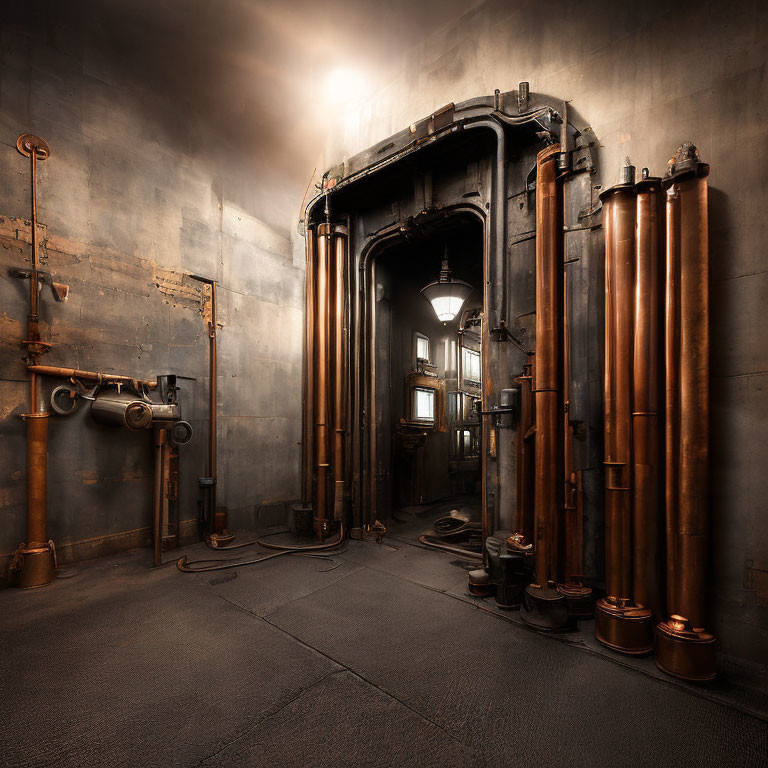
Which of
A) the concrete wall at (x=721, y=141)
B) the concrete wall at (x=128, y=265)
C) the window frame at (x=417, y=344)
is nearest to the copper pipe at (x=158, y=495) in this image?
the concrete wall at (x=128, y=265)

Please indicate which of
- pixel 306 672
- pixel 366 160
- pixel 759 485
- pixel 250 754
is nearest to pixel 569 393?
pixel 759 485

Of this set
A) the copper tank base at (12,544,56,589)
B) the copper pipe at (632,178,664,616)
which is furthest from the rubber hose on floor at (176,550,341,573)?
the copper pipe at (632,178,664,616)

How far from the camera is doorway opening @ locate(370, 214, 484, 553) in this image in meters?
6.01

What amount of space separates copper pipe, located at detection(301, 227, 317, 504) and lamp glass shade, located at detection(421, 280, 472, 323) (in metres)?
1.72

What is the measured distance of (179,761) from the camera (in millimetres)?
1904

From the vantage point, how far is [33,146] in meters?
4.07

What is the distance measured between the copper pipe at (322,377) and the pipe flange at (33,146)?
10.0 feet

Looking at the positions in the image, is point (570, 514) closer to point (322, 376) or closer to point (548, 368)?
point (548, 368)

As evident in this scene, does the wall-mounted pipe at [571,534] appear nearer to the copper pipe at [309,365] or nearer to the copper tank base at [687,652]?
the copper tank base at [687,652]

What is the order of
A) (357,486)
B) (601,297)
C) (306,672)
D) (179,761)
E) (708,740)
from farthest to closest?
(357,486), (601,297), (306,672), (708,740), (179,761)

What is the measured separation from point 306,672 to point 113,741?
1.04 meters

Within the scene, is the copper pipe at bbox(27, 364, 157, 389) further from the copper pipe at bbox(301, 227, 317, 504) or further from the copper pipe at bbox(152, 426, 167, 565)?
the copper pipe at bbox(301, 227, 317, 504)

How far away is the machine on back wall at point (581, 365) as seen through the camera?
269cm

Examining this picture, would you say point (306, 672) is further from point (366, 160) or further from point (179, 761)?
point (366, 160)
